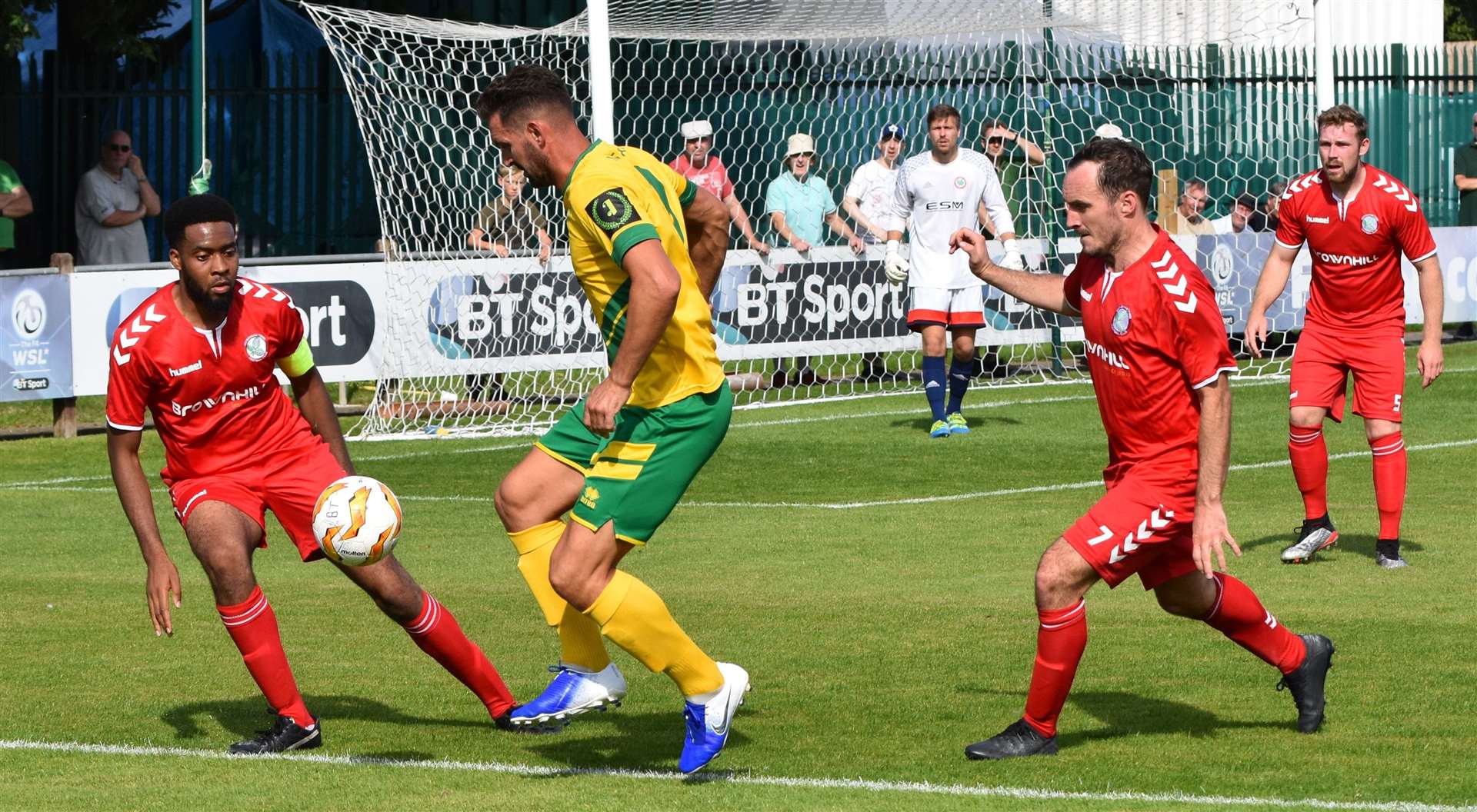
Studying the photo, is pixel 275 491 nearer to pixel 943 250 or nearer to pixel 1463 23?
pixel 943 250

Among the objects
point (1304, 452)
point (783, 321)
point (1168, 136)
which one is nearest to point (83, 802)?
point (1304, 452)

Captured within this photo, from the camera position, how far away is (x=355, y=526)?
6688mm

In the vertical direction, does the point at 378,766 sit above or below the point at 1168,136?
below

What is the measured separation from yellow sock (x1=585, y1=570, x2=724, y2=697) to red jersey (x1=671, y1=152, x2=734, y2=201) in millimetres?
12184

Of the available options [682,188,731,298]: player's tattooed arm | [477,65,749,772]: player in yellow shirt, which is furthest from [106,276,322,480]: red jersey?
[682,188,731,298]: player's tattooed arm

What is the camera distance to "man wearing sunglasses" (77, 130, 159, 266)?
60.2 ft

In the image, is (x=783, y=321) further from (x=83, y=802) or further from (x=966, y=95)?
(x=83, y=802)

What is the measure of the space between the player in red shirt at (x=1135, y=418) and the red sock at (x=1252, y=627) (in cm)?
11

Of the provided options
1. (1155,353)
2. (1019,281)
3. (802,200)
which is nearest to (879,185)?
(802,200)

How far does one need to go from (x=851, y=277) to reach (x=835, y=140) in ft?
9.35

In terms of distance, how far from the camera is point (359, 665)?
8.38 m

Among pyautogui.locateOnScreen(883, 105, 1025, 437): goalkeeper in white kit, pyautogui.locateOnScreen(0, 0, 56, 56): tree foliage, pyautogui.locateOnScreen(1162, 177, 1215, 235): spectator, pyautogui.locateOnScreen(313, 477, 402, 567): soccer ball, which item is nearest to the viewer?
pyautogui.locateOnScreen(313, 477, 402, 567): soccer ball

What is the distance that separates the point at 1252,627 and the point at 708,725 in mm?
1821

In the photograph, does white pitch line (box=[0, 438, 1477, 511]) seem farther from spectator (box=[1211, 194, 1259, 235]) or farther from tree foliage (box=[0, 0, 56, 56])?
spectator (box=[1211, 194, 1259, 235])
